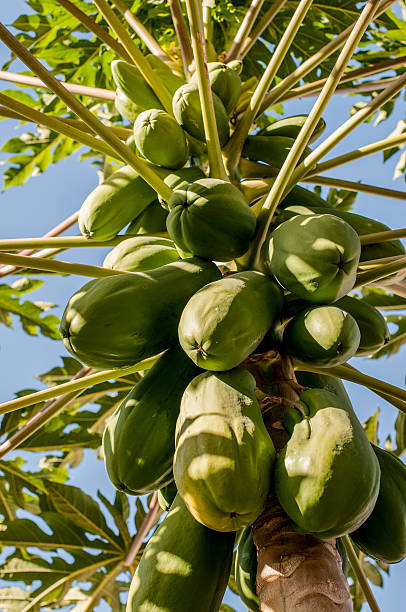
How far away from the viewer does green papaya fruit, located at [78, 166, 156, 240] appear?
181 cm

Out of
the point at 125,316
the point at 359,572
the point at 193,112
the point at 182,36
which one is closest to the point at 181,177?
the point at 193,112

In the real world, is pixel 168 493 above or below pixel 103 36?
below

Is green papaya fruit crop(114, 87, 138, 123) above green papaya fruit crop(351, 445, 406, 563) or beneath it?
above

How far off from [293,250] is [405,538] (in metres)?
0.63

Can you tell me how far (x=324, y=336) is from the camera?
1181mm

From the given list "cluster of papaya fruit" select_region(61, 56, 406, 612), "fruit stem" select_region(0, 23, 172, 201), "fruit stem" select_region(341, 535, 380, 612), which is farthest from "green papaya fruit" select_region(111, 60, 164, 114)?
"fruit stem" select_region(341, 535, 380, 612)

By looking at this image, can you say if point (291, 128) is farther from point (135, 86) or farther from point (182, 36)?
point (182, 36)

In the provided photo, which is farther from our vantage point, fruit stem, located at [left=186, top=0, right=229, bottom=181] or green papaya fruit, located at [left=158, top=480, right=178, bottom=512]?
fruit stem, located at [left=186, top=0, right=229, bottom=181]

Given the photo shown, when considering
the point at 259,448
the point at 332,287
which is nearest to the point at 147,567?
the point at 259,448

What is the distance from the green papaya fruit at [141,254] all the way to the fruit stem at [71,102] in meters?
0.15

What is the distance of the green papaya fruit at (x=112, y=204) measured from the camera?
181 centimetres

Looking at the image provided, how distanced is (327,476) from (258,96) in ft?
4.29

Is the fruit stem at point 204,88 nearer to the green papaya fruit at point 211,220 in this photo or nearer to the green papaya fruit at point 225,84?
the green papaya fruit at point 211,220

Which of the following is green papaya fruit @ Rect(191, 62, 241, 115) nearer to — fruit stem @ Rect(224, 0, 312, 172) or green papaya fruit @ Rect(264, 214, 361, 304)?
fruit stem @ Rect(224, 0, 312, 172)
